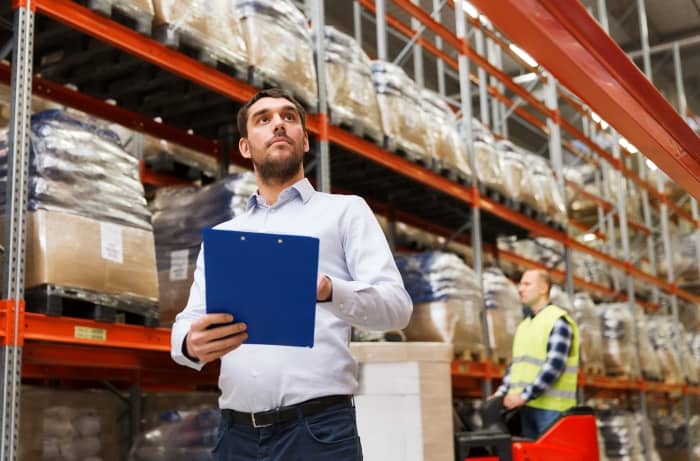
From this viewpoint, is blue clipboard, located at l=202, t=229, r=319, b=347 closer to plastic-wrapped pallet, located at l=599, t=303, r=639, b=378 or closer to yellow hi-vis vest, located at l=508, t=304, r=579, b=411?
yellow hi-vis vest, located at l=508, t=304, r=579, b=411

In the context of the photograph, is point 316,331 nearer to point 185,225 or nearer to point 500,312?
point 185,225

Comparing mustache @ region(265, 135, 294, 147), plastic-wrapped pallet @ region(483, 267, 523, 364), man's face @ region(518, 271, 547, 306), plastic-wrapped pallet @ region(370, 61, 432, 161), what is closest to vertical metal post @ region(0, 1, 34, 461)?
mustache @ region(265, 135, 294, 147)

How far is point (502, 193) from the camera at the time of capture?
888 cm

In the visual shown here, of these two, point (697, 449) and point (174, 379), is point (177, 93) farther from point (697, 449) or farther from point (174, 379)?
point (697, 449)

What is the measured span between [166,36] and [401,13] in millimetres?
10255

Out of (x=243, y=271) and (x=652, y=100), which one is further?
(x=652, y=100)

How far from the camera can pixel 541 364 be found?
6.28 metres

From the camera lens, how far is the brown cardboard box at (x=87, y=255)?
393 cm

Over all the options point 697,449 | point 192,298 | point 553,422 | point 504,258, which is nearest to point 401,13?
point 504,258

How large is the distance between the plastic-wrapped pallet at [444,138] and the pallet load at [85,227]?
361cm

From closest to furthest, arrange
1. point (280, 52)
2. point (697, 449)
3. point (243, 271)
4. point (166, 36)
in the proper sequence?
point (243, 271) < point (166, 36) < point (280, 52) < point (697, 449)

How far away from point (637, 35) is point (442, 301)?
13802 millimetres

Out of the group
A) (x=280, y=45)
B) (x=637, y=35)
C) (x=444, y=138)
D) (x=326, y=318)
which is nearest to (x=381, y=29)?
(x=444, y=138)

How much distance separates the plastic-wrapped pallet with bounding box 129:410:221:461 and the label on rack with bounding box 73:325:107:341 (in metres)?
1.02
